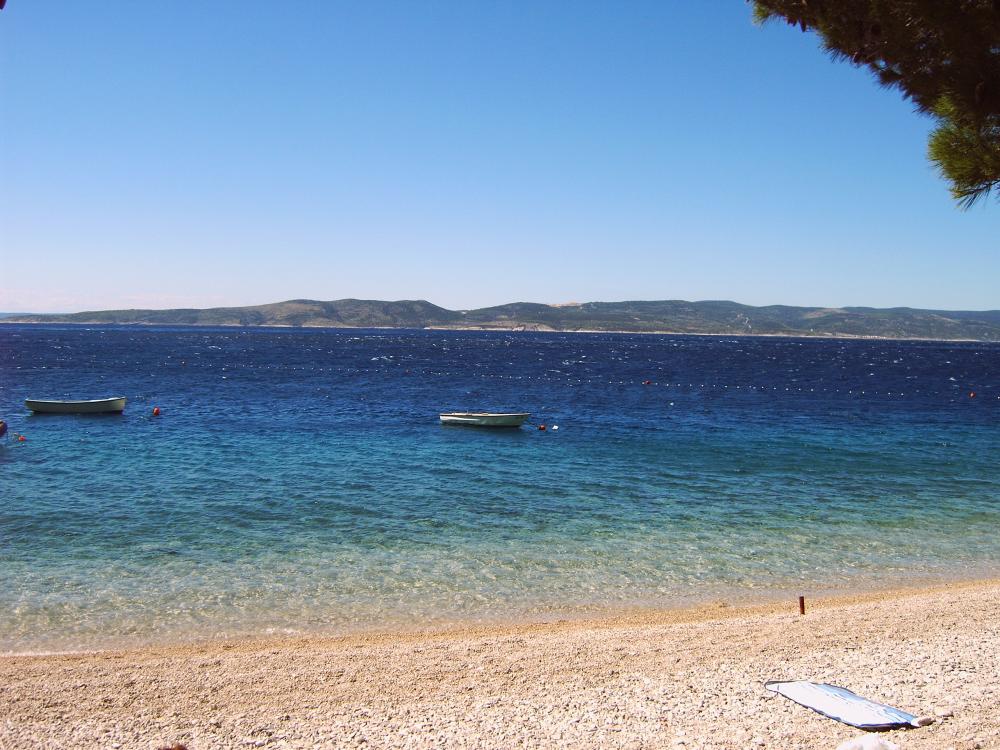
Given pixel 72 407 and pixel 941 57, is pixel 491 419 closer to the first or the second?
A: pixel 72 407

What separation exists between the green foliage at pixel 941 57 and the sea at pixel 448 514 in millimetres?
10114

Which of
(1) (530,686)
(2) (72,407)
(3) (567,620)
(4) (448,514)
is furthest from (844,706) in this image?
(2) (72,407)

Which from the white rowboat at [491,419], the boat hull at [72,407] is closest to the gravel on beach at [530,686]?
the white rowboat at [491,419]

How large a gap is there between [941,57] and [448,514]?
16873mm

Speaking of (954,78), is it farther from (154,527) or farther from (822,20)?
(154,527)

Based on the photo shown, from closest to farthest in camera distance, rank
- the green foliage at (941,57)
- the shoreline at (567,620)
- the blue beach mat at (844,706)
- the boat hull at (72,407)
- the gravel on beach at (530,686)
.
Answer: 1. the green foliage at (941,57)
2. the blue beach mat at (844,706)
3. the gravel on beach at (530,686)
4. the shoreline at (567,620)
5. the boat hull at (72,407)

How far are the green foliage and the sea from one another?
33.2 ft

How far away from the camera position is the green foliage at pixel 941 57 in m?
8.15

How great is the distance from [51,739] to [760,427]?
39.2 metres

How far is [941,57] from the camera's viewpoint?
8672 millimetres

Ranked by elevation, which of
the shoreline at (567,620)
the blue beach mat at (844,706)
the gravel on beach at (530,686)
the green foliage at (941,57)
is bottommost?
the shoreline at (567,620)

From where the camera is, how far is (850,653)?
11.6 metres

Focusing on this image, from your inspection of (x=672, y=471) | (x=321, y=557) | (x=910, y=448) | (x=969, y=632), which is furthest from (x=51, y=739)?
(x=910, y=448)

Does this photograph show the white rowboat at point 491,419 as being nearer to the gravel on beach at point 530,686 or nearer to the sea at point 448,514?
the sea at point 448,514
